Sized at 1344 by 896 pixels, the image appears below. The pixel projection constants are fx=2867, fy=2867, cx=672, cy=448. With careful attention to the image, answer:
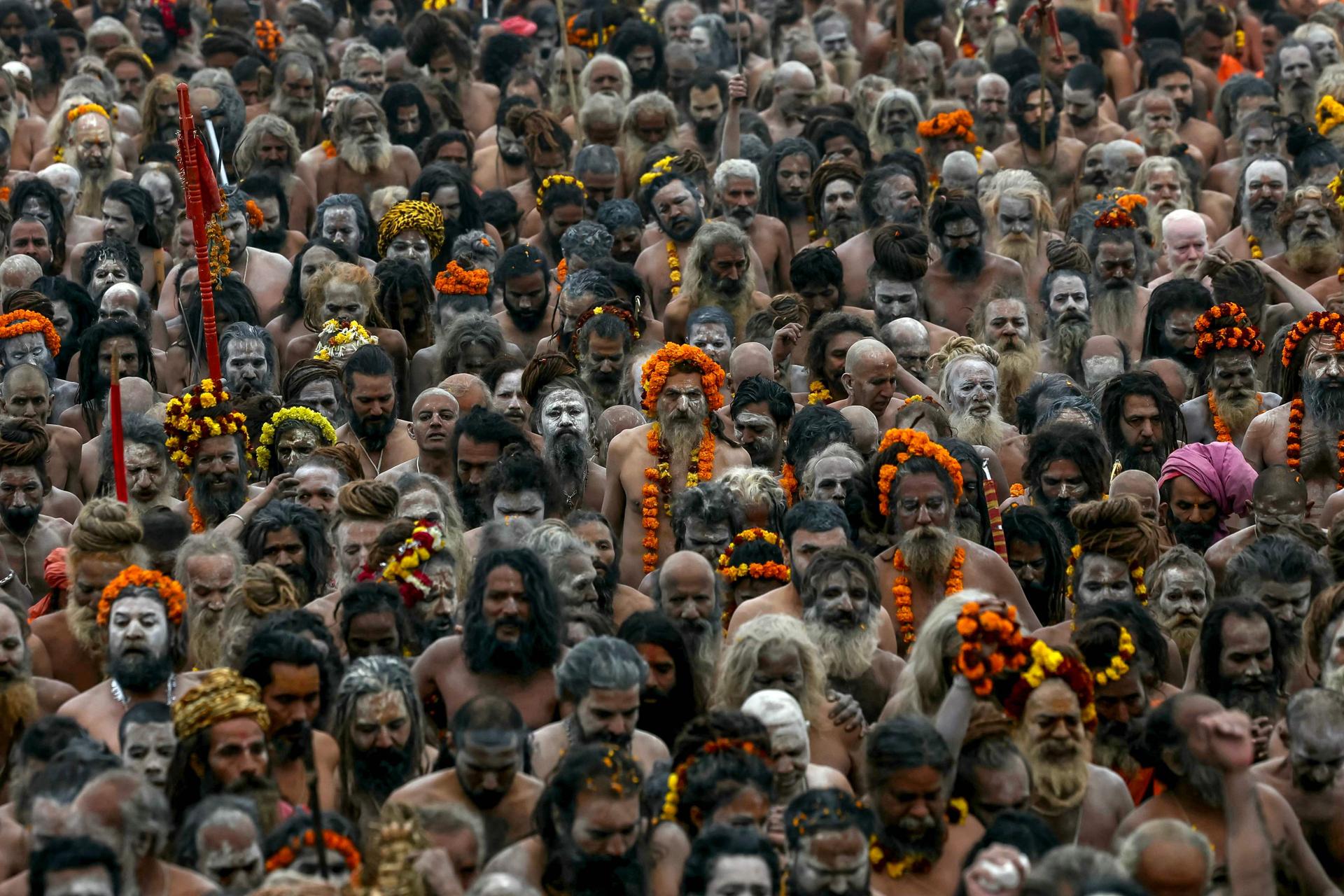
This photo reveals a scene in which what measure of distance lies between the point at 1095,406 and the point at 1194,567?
6.61 feet

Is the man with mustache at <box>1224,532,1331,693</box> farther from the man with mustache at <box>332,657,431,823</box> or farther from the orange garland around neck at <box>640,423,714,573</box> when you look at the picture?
the man with mustache at <box>332,657,431,823</box>

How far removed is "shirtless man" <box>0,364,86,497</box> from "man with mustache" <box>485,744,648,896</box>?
463cm

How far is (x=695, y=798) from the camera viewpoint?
349 inches

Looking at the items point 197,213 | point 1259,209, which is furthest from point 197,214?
point 1259,209

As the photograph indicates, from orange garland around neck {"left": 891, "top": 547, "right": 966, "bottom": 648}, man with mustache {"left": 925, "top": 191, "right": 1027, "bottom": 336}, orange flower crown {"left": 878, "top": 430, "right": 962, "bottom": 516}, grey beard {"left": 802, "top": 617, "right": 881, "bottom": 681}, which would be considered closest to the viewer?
grey beard {"left": 802, "top": 617, "right": 881, "bottom": 681}

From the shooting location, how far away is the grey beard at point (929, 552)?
36.5ft

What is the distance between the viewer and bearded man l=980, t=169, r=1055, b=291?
1502 centimetres

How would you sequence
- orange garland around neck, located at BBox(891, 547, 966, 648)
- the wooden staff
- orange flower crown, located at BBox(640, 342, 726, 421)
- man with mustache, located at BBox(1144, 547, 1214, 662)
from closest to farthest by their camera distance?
1. man with mustache, located at BBox(1144, 547, 1214, 662)
2. orange garland around neck, located at BBox(891, 547, 966, 648)
3. orange flower crown, located at BBox(640, 342, 726, 421)
4. the wooden staff

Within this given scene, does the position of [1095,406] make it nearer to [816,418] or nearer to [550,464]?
[816,418]

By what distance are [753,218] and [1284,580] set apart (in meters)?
5.29

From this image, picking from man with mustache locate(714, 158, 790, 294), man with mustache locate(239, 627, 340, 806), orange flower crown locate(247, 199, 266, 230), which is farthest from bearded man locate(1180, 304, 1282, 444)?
orange flower crown locate(247, 199, 266, 230)

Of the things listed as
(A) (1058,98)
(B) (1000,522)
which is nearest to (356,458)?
(B) (1000,522)

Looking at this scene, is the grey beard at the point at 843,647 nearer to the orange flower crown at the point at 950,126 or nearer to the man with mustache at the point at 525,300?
the man with mustache at the point at 525,300

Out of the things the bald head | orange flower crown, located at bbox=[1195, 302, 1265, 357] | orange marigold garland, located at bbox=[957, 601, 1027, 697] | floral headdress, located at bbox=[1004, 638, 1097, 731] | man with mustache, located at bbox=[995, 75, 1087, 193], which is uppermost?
orange marigold garland, located at bbox=[957, 601, 1027, 697]
